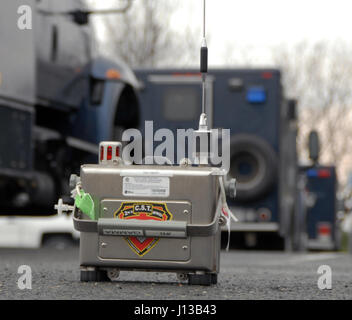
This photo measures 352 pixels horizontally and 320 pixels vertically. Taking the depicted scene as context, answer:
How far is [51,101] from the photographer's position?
10500mm

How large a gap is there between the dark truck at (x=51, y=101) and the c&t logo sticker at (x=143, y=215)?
433 centimetres

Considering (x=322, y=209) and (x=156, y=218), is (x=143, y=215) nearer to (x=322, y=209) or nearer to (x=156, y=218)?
(x=156, y=218)

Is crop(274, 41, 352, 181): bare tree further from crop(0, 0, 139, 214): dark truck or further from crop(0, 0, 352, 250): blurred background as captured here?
crop(0, 0, 139, 214): dark truck

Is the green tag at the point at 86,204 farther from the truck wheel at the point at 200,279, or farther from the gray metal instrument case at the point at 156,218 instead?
the truck wheel at the point at 200,279

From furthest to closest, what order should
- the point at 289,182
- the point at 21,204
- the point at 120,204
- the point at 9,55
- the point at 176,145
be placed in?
1. the point at 289,182
2. the point at 21,204
3. the point at 9,55
4. the point at 176,145
5. the point at 120,204

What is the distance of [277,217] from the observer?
1465cm

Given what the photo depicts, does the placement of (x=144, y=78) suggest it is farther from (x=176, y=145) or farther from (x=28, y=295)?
(x=28, y=295)

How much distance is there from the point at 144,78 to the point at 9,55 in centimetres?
585

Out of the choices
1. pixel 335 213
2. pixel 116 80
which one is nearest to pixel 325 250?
pixel 335 213

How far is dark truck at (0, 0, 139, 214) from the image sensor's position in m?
9.34

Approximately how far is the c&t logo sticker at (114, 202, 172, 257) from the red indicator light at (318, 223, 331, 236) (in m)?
19.2

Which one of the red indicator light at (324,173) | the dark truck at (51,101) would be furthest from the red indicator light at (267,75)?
the red indicator light at (324,173)

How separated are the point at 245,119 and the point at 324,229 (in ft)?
32.4

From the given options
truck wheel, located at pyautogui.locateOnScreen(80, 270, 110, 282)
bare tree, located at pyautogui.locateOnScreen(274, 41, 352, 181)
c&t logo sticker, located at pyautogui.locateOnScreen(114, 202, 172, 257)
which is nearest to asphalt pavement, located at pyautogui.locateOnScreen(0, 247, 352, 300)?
truck wheel, located at pyautogui.locateOnScreen(80, 270, 110, 282)
